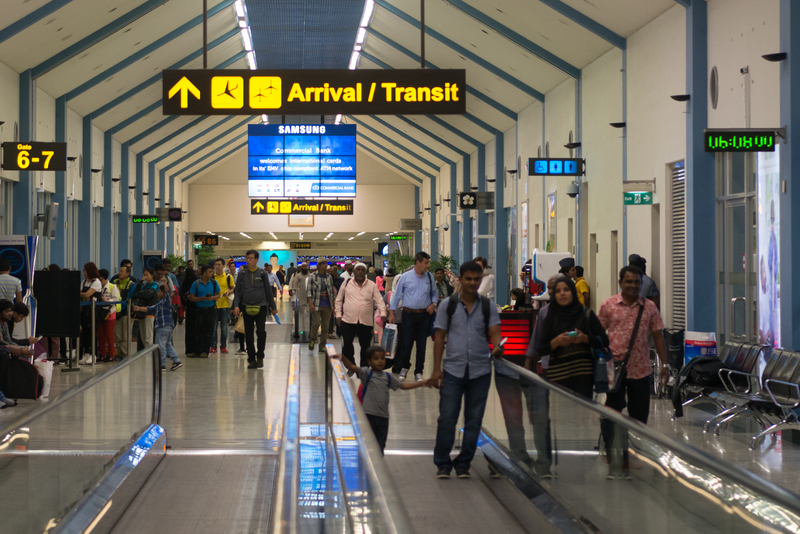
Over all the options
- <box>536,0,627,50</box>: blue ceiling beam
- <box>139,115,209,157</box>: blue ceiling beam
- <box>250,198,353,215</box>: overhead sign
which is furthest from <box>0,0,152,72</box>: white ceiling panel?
<box>139,115,209,157</box>: blue ceiling beam

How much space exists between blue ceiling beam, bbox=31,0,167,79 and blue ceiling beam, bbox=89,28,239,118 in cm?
443

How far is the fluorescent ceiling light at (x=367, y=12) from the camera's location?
62.9 feet

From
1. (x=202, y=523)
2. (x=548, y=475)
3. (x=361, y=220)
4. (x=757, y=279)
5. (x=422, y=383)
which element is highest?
(x=361, y=220)

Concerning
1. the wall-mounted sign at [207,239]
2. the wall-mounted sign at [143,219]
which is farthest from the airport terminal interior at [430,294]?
the wall-mounted sign at [207,239]

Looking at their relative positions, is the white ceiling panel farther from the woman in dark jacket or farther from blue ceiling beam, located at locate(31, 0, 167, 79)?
the woman in dark jacket

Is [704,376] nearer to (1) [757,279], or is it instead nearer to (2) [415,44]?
(1) [757,279]

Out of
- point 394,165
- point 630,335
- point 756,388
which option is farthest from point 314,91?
point 394,165

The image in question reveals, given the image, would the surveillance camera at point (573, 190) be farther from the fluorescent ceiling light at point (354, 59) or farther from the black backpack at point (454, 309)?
the black backpack at point (454, 309)

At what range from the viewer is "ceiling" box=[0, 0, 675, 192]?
49.0ft

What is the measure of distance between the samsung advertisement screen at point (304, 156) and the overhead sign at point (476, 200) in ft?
10.4

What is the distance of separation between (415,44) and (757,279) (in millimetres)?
12378

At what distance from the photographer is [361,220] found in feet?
139

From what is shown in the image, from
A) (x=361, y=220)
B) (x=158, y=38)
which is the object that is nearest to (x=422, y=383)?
(x=158, y=38)

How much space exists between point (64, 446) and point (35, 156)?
1152cm
